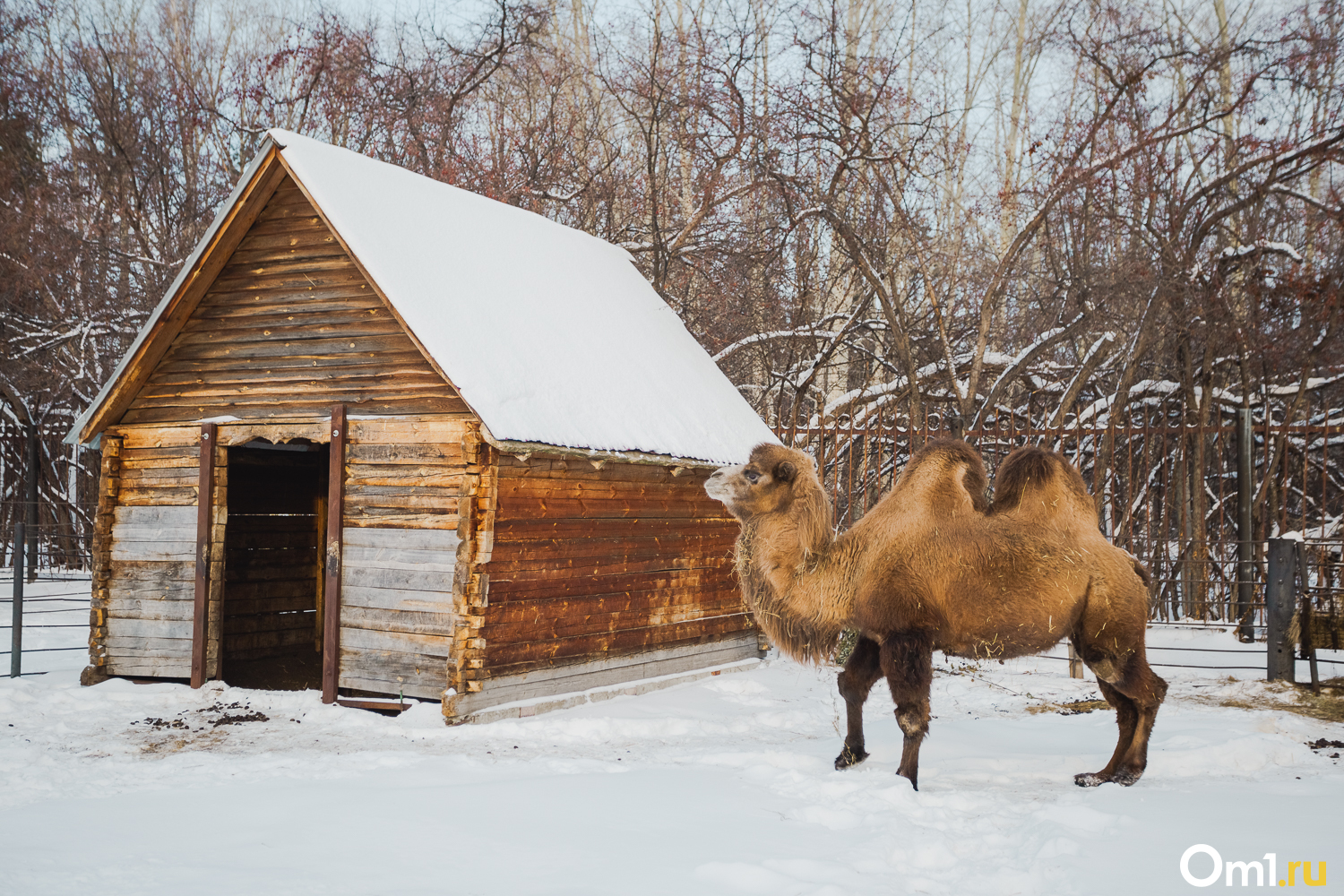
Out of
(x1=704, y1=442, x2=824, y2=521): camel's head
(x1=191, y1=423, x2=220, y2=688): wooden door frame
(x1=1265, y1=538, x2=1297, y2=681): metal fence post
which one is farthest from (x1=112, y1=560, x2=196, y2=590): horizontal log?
(x1=1265, y1=538, x2=1297, y2=681): metal fence post

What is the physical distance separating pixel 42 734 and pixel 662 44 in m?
18.1

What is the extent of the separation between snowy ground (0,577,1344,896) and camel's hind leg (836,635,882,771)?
0.21 m

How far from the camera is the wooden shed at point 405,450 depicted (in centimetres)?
886

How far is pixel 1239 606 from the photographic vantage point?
13195 millimetres

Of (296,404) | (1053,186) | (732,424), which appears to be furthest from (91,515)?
(1053,186)

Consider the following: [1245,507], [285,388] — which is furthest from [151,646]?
[1245,507]

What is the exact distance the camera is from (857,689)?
6.95 metres

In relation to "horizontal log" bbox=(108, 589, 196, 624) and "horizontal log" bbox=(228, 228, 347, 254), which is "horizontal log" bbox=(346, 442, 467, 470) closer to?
"horizontal log" bbox=(228, 228, 347, 254)

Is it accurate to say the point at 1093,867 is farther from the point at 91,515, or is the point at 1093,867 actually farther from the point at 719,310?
the point at 91,515

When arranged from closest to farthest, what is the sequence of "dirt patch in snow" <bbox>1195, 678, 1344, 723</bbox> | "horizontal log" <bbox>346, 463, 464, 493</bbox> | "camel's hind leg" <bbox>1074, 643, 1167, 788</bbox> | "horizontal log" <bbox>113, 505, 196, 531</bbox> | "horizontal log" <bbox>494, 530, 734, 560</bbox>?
"camel's hind leg" <bbox>1074, 643, 1167, 788</bbox>, "horizontal log" <bbox>346, 463, 464, 493</bbox>, "horizontal log" <bbox>494, 530, 734, 560</bbox>, "dirt patch in snow" <bbox>1195, 678, 1344, 723</bbox>, "horizontal log" <bbox>113, 505, 196, 531</bbox>

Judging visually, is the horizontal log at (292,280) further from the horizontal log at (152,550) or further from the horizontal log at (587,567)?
the horizontal log at (587,567)

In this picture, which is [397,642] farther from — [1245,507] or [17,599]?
[1245,507]

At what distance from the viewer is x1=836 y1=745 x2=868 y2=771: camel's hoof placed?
6.89m

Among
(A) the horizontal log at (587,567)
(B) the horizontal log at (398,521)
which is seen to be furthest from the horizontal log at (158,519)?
(A) the horizontal log at (587,567)
